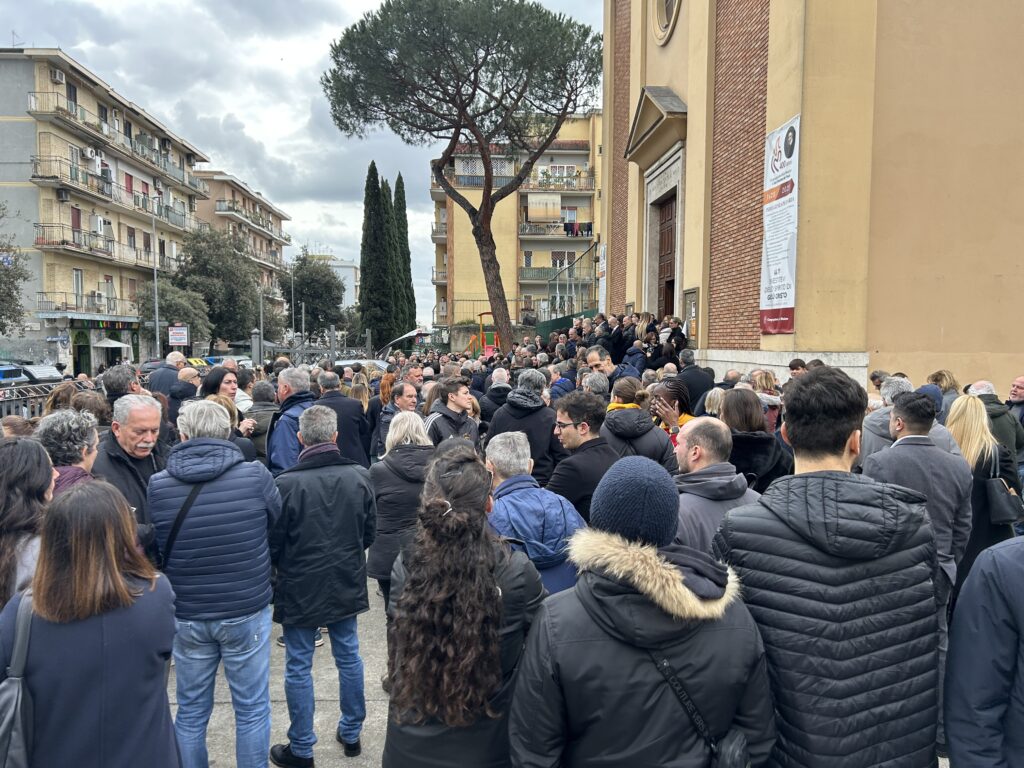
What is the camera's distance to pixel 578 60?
21.2 meters

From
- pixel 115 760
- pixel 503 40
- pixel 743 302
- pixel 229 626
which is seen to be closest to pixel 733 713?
pixel 115 760

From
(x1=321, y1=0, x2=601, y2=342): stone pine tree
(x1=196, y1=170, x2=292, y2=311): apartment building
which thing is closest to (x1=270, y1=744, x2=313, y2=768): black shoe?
(x1=321, y1=0, x2=601, y2=342): stone pine tree

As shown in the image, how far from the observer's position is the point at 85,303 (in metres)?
36.7

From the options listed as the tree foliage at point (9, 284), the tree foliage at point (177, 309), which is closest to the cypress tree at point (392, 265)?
the tree foliage at point (177, 309)

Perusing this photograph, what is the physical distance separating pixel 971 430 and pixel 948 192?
21.7 ft

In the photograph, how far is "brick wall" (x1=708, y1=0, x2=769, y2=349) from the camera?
33.8 ft

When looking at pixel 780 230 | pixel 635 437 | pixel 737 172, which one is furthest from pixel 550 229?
pixel 635 437

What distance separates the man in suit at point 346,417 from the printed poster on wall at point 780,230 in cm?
566

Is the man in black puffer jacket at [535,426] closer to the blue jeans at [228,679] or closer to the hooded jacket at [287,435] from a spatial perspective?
the hooded jacket at [287,435]

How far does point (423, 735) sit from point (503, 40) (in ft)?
68.1

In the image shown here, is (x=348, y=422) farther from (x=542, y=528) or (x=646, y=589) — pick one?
(x=646, y=589)

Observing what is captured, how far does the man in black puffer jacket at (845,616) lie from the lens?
185cm

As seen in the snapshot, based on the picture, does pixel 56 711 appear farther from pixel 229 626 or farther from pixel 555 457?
pixel 555 457

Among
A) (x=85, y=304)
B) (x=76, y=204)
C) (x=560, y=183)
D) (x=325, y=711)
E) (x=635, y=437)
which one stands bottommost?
(x=325, y=711)
